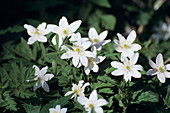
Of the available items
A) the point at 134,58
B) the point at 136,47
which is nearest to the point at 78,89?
the point at 134,58

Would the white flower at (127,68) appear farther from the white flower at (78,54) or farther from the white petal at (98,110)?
the white petal at (98,110)

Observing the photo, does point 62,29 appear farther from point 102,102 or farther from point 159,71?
point 159,71

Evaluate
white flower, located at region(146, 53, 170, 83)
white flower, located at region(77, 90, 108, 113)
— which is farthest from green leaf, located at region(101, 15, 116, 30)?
white flower, located at region(77, 90, 108, 113)

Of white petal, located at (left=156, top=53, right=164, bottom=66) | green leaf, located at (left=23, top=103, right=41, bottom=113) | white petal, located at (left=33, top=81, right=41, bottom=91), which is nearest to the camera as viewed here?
green leaf, located at (left=23, top=103, right=41, bottom=113)

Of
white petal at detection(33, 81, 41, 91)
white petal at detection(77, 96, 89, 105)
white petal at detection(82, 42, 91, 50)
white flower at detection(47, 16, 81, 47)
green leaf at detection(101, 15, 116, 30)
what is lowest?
white petal at detection(77, 96, 89, 105)

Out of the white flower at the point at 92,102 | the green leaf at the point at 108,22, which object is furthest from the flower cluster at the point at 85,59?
the green leaf at the point at 108,22

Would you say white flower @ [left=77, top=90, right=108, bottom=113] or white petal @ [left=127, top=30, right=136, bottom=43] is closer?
white flower @ [left=77, top=90, right=108, bottom=113]

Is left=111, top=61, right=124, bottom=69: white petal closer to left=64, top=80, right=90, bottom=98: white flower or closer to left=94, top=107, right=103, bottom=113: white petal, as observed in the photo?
left=64, top=80, right=90, bottom=98: white flower
